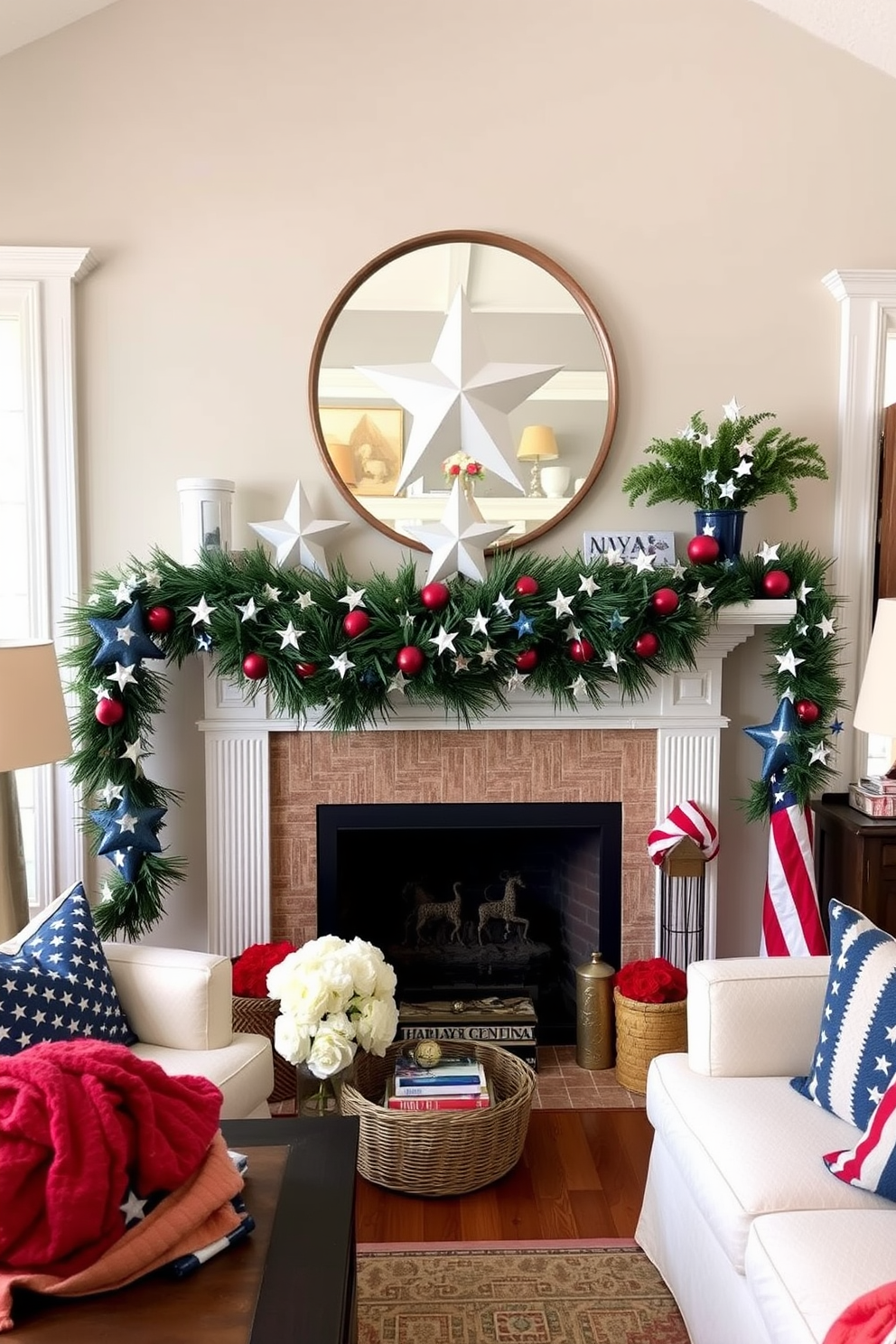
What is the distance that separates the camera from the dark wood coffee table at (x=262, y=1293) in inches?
46.9

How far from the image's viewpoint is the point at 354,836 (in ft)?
10.7

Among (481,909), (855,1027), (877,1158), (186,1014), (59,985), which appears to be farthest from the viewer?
(481,909)

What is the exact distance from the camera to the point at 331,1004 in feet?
7.00

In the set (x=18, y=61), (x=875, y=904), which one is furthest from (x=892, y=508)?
(x=18, y=61)

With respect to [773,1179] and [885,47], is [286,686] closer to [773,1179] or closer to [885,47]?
[773,1179]

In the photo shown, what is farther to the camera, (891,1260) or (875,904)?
(875,904)

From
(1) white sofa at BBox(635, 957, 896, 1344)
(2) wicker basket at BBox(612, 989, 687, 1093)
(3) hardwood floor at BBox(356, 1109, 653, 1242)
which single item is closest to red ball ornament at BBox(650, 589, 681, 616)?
(1) white sofa at BBox(635, 957, 896, 1344)

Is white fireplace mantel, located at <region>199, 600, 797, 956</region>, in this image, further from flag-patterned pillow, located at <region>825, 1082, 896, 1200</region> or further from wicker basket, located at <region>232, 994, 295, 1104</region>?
flag-patterned pillow, located at <region>825, 1082, 896, 1200</region>

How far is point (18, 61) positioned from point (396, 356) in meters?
1.32

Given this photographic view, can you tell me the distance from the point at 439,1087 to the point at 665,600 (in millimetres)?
1357

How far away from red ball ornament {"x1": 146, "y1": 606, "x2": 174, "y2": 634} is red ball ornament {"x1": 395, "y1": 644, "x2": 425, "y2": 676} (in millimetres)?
627

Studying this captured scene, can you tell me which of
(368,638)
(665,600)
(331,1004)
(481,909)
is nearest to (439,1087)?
(331,1004)

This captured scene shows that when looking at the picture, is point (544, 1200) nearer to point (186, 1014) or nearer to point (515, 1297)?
point (515, 1297)

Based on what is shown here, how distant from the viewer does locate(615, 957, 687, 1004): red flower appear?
2.92 meters
